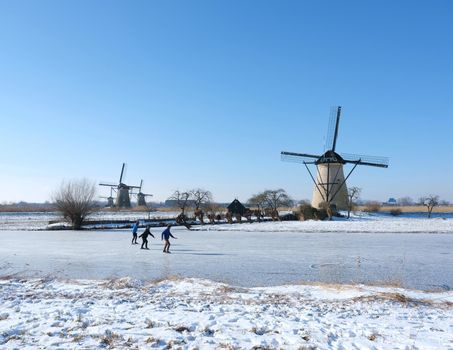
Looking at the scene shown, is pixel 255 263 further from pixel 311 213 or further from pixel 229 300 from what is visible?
pixel 311 213

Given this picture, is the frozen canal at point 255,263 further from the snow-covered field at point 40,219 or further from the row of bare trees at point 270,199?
the row of bare trees at point 270,199

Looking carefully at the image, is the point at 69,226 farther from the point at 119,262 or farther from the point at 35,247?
the point at 119,262

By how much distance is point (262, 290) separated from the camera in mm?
10805

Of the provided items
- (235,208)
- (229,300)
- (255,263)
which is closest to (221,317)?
(229,300)

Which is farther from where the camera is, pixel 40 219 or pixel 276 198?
pixel 276 198

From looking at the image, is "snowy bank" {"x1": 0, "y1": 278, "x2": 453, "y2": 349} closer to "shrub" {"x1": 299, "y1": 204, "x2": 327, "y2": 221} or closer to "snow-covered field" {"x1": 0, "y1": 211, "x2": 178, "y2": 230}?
"snow-covered field" {"x1": 0, "y1": 211, "x2": 178, "y2": 230}

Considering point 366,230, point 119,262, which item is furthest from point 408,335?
point 366,230

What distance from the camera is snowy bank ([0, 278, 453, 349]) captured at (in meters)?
6.20

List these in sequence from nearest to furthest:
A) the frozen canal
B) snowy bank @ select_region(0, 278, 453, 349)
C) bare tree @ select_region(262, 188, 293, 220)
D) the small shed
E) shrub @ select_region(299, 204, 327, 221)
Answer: snowy bank @ select_region(0, 278, 453, 349) → the frozen canal → shrub @ select_region(299, 204, 327, 221) → the small shed → bare tree @ select_region(262, 188, 293, 220)

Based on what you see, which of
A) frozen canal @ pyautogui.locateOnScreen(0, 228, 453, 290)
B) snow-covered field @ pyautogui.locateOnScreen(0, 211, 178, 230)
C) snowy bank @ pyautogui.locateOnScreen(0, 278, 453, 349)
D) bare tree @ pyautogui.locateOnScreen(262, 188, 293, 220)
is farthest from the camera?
bare tree @ pyautogui.locateOnScreen(262, 188, 293, 220)

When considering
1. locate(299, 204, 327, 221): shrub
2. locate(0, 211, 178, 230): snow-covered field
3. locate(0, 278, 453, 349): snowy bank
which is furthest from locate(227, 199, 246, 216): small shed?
locate(0, 278, 453, 349): snowy bank

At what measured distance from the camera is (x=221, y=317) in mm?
7680

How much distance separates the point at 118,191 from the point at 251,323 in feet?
300

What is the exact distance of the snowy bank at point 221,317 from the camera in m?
6.20
